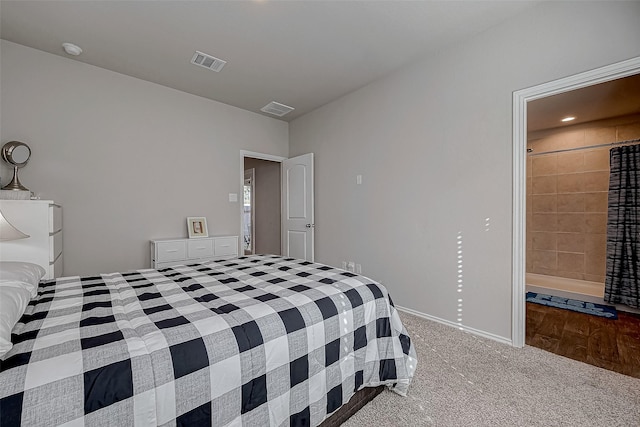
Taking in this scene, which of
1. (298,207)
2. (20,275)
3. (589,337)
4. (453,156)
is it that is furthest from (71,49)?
(589,337)

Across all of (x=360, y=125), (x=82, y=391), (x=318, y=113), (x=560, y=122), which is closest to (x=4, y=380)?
(x=82, y=391)

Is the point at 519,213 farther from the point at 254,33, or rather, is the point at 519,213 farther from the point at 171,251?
the point at 171,251

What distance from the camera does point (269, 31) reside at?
2406mm

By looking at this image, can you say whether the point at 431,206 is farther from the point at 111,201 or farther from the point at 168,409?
the point at 111,201

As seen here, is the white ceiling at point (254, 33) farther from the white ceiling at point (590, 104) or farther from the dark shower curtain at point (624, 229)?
the dark shower curtain at point (624, 229)

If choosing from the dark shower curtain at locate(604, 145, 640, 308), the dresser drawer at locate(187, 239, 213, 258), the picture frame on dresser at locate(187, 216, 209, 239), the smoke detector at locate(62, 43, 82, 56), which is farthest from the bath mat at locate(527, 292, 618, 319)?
the smoke detector at locate(62, 43, 82, 56)

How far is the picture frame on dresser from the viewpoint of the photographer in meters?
3.58

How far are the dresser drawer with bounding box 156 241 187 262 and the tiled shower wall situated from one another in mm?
5254

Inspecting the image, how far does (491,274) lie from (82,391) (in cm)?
272

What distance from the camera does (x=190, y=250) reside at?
3418 millimetres

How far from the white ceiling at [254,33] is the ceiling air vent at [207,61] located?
0.06 m

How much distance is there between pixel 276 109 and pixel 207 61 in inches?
53.3

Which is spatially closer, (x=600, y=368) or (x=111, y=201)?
(x=600, y=368)

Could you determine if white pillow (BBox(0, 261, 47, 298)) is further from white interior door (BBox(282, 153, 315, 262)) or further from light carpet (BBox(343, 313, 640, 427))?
white interior door (BBox(282, 153, 315, 262))
